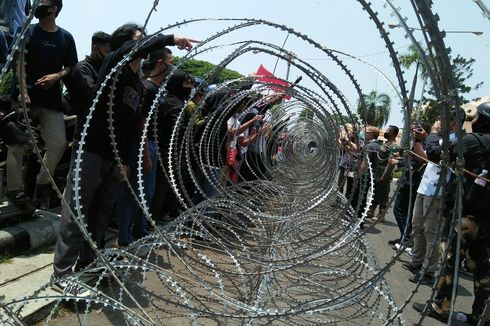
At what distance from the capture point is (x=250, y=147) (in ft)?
28.5

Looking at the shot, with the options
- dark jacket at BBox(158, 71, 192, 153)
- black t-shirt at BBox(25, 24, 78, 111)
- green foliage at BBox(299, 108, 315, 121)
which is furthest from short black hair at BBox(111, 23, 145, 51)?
green foliage at BBox(299, 108, 315, 121)

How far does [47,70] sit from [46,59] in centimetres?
10

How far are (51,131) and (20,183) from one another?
1.79 ft

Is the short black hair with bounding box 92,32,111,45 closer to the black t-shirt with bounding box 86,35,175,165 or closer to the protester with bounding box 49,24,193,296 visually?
the protester with bounding box 49,24,193,296

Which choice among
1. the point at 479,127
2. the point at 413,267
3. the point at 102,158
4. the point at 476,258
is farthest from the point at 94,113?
the point at 413,267

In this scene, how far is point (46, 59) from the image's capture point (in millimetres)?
3883

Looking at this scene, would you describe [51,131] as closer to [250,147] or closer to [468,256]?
[468,256]

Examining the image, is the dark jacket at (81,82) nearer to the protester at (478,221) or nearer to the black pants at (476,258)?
the protester at (478,221)

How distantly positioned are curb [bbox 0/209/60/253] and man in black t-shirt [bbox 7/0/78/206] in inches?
12.9

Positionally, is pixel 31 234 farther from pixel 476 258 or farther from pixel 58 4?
pixel 476 258

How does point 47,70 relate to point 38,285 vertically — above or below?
above

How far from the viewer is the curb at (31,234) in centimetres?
352

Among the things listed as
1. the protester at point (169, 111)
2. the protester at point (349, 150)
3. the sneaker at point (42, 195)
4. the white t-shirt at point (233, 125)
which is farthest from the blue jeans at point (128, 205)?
the protester at point (349, 150)

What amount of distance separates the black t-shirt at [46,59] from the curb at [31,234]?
1041 mm
